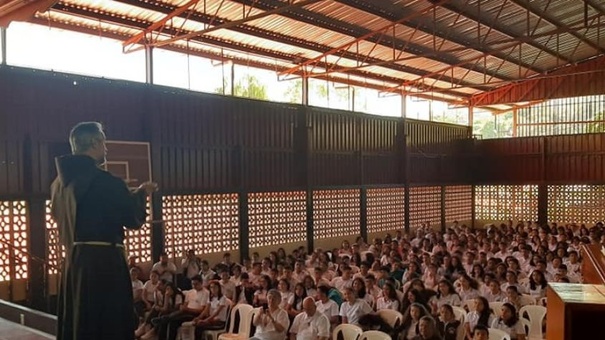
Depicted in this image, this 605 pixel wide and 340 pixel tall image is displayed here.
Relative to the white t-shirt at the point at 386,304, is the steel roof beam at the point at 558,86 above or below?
above

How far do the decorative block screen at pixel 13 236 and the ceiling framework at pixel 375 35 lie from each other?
3673 millimetres

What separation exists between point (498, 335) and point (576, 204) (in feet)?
54.4

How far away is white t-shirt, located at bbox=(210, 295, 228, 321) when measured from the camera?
8037 mm

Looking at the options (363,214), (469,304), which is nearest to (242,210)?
(363,214)

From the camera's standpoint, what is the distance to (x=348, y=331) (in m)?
6.54

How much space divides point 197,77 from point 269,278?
6939 millimetres

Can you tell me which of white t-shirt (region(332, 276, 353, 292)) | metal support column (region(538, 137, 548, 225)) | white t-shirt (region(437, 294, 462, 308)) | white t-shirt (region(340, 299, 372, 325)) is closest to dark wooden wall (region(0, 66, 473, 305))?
metal support column (region(538, 137, 548, 225))

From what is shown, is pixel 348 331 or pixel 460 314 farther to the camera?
pixel 460 314

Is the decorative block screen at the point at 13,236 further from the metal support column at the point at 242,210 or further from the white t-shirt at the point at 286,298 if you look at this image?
the metal support column at the point at 242,210

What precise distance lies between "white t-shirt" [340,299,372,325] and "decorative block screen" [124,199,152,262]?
544 centimetres

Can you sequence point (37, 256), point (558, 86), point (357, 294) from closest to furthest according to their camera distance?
1. point (357, 294)
2. point (37, 256)
3. point (558, 86)

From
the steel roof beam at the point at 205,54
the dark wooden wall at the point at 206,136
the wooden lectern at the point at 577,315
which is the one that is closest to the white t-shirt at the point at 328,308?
the dark wooden wall at the point at 206,136

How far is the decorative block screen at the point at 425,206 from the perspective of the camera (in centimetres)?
1980

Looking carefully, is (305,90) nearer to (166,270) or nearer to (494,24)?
(494,24)
